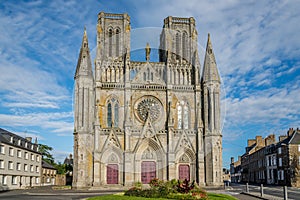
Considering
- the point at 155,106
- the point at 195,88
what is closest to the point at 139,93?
the point at 155,106

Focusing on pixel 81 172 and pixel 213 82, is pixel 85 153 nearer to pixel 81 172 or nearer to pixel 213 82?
pixel 81 172

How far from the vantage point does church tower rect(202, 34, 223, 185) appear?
47.2m

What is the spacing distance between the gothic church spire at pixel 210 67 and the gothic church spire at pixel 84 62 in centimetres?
1660

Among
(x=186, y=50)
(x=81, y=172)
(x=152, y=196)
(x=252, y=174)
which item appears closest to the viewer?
(x=152, y=196)

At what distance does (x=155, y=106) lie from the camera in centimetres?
5066

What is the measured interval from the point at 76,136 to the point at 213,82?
20.7 metres

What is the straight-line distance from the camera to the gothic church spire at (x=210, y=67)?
165 ft

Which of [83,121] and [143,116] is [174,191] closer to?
[83,121]

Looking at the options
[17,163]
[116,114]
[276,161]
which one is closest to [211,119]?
[116,114]

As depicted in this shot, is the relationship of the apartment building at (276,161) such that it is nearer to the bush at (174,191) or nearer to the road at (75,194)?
the road at (75,194)

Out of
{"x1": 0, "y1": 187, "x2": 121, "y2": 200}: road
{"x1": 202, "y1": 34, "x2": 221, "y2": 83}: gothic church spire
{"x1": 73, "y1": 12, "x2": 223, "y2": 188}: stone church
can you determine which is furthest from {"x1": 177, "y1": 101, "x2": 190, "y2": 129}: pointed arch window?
{"x1": 0, "y1": 187, "x2": 121, "y2": 200}: road

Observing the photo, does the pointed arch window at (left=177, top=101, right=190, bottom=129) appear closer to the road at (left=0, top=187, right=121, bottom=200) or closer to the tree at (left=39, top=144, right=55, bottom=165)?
the road at (left=0, top=187, right=121, bottom=200)

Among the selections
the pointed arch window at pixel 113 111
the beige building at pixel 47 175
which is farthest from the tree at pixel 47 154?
the pointed arch window at pixel 113 111

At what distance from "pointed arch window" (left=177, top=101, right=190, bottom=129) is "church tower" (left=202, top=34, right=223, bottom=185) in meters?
2.56
